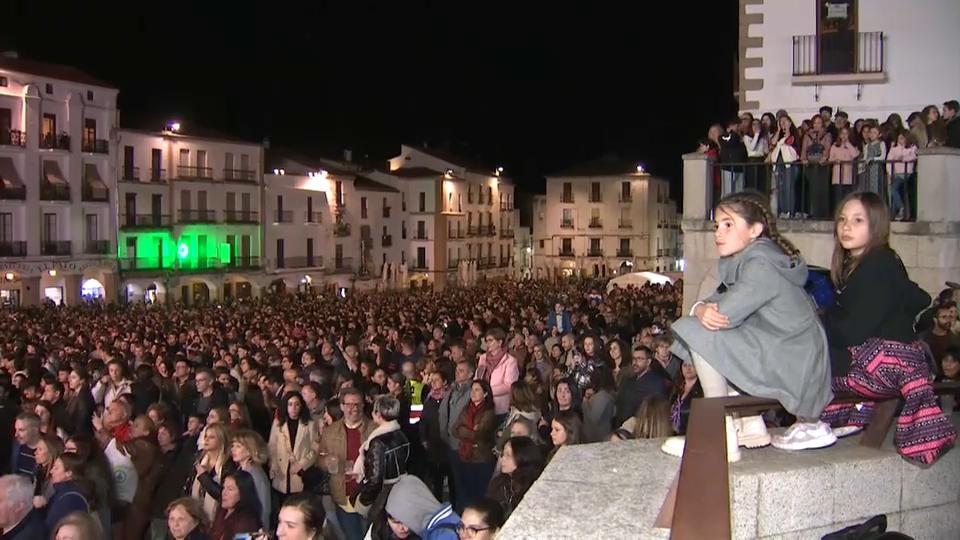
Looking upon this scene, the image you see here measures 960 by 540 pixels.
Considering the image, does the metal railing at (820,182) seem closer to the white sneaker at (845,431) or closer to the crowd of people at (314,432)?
the crowd of people at (314,432)

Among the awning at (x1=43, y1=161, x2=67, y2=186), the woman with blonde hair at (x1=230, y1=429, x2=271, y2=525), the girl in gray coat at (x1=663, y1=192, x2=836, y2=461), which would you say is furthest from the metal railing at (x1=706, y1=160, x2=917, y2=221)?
the awning at (x1=43, y1=161, x2=67, y2=186)

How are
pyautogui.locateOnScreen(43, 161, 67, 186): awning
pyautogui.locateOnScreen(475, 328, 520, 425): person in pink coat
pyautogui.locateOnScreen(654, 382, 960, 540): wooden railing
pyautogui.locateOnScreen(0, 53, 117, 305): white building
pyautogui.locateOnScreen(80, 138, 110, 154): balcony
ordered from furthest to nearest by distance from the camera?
1. pyautogui.locateOnScreen(80, 138, 110, 154): balcony
2. pyautogui.locateOnScreen(43, 161, 67, 186): awning
3. pyautogui.locateOnScreen(0, 53, 117, 305): white building
4. pyautogui.locateOnScreen(475, 328, 520, 425): person in pink coat
5. pyautogui.locateOnScreen(654, 382, 960, 540): wooden railing

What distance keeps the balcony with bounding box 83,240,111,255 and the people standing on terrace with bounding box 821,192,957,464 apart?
46890 mm

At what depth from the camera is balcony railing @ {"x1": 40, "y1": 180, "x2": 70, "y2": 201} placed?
45.4 meters

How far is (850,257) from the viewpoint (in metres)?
4.43

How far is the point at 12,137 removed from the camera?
143ft

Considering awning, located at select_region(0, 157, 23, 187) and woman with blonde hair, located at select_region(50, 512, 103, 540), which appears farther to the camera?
awning, located at select_region(0, 157, 23, 187)

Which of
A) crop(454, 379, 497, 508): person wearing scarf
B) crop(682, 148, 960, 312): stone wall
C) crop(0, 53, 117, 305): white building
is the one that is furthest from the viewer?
crop(0, 53, 117, 305): white building

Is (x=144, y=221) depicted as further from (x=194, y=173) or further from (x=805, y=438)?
(x=805, y=438)

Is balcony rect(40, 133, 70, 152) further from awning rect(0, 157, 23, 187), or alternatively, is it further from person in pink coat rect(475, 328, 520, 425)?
person in pink coat rect(475, 328, 520, 425)

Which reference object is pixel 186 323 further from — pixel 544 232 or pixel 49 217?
pixel 544 232

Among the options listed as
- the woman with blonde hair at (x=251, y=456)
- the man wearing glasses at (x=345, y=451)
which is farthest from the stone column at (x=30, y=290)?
the woman with blonde hair at (x=251, y=456)

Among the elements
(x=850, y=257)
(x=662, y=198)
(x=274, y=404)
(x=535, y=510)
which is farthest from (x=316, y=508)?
(x=662, y=198)

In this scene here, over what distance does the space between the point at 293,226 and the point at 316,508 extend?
53814 mm
